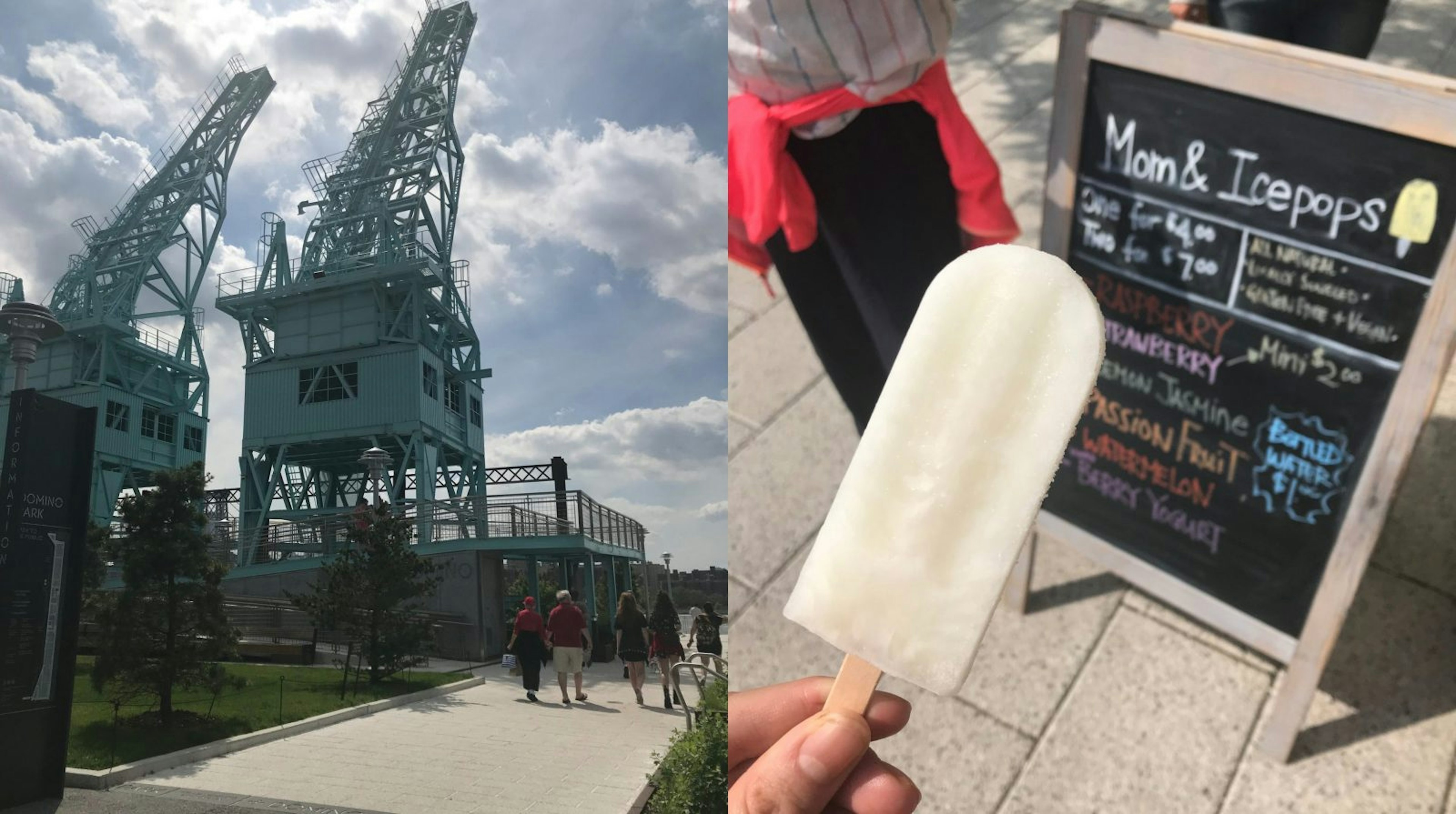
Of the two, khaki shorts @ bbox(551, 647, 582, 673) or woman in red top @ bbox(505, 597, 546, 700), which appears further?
khaki shorts @ bbox(551, 647, 582, 673)

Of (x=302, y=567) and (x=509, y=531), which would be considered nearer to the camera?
(x=302, y=567)

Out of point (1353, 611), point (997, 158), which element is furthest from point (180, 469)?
point (1353, 611)

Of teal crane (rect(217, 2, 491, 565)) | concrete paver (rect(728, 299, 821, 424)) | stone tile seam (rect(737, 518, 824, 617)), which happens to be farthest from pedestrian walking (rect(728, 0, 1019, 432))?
teal crane (rect(217, 2, 491, 565))

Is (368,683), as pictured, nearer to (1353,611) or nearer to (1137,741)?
(1137,741)

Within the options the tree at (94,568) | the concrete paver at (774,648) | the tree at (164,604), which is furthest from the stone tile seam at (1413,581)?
the tree at (94,568)

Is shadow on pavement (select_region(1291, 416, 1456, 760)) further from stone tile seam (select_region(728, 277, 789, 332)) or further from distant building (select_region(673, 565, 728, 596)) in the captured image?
stone tile seam (select_region(728, 277, 789, 332))

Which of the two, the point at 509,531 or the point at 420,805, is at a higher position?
the point at 509,531

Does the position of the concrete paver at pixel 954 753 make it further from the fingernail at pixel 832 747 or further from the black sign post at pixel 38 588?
the black sign post at pixel 38 588
